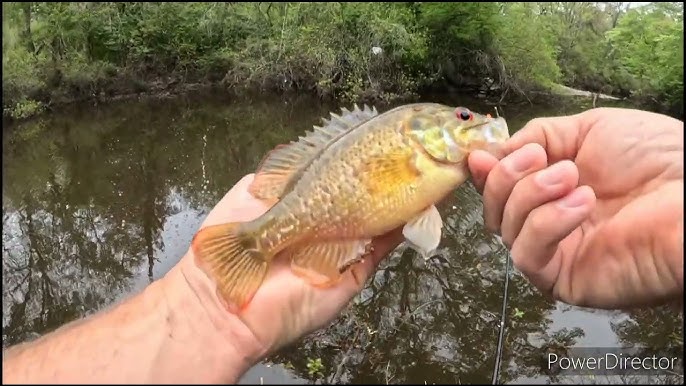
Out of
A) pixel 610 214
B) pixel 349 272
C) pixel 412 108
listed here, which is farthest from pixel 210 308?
pixel 610 214

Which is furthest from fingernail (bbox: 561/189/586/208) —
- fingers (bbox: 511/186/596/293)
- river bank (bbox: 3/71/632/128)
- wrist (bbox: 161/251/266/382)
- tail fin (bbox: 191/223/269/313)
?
river bank (bbox: 3/71/632/128)

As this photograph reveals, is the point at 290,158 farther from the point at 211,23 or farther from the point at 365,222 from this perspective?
the point at 211,23

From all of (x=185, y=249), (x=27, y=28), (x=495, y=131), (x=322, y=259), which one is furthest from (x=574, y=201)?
(x=27, y=28)

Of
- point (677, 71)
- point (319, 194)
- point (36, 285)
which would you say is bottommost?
point (677, 71)

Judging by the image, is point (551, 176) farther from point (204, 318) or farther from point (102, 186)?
point (102, 186)

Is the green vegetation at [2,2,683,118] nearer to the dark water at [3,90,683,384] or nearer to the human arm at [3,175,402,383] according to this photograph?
the dark water at [3,90,683,384]
